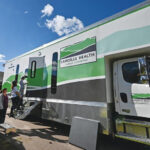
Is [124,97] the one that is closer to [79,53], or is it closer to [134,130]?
[134,130]

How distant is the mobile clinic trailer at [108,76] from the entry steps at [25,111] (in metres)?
0.46

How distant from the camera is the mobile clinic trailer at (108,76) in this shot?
2641 millimetres

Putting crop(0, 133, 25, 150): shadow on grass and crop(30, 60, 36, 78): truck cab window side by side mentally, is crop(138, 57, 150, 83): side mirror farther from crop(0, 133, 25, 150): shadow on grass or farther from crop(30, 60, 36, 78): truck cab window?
crop(30, 60, 36, 78): truck cab window

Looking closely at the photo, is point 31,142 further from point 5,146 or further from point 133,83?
point 133,83

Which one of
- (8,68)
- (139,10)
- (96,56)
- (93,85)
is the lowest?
(93,85)

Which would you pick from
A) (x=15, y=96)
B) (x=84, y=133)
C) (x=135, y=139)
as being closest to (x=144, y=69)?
(x=135, y=139)

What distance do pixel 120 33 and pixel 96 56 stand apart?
0.82m

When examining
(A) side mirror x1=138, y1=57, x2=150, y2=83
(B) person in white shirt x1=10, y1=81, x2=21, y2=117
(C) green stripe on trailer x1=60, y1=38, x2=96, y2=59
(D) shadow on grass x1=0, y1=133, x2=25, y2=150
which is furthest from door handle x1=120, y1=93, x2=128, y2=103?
(B) person in white shirt x1=10, y1=81, x2=21, y2=117

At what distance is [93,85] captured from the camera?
10.6 ft

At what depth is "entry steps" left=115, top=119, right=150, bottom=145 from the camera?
2.48 meters

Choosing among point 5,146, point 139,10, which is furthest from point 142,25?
point 5,146

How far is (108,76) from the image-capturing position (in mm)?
3131

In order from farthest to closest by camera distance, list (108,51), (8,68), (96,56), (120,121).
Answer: (8,68) → (96,56) → (108,51) → (120,121)

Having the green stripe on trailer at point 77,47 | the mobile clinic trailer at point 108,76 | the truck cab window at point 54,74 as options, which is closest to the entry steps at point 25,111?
the mobile clinic trailer at point 108,76
